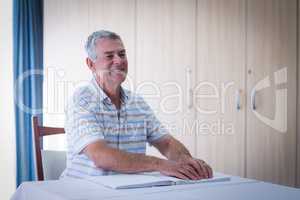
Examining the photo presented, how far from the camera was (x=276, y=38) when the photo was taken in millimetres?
4211

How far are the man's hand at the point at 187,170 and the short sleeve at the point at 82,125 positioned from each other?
1.22 feet

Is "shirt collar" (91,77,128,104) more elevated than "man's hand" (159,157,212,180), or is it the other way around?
"shirt collar" (91,77,128,104)

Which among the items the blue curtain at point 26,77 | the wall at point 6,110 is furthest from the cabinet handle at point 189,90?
the wall at point 6,110

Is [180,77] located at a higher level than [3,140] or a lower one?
higher

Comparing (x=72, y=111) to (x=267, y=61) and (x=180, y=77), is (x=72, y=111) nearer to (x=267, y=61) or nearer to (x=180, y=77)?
(x=180, y=77)

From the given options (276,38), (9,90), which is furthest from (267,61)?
(9,90)

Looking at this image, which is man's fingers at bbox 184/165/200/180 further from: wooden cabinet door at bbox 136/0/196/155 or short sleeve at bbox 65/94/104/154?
wooden cabinet door at bbox 136/0/196/155

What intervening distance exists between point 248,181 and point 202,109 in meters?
2.24

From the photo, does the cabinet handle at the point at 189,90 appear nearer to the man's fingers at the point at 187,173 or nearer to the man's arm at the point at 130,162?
the man's arm at the point at 130,162

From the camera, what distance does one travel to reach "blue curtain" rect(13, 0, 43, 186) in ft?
12.0

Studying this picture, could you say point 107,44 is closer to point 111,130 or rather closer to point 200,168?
point 111,130

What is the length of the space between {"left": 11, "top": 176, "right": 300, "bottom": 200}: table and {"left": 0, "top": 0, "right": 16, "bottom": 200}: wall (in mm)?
2158

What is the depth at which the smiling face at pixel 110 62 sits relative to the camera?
236 centimetres

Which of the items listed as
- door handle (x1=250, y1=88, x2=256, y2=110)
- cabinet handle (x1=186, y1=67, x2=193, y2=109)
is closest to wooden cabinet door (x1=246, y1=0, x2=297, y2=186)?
door handle (x1=250, y1=88, x2=256, y2=110)
